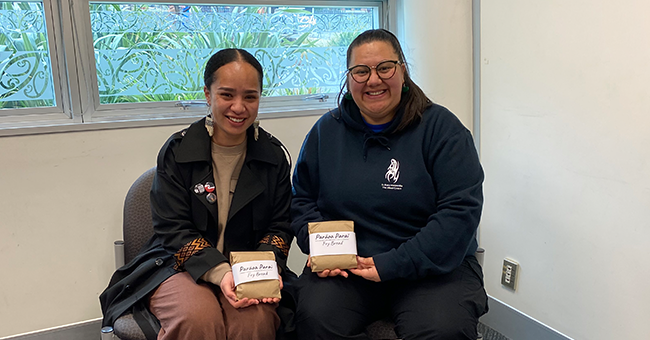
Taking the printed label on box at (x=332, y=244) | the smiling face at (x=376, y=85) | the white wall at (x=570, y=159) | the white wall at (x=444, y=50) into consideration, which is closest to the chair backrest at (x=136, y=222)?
the printed label on box at (x=332, y=244)

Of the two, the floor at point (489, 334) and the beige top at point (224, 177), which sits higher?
the beige top at point (224, 177)

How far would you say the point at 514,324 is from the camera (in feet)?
7.26

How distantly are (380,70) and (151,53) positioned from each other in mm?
1196

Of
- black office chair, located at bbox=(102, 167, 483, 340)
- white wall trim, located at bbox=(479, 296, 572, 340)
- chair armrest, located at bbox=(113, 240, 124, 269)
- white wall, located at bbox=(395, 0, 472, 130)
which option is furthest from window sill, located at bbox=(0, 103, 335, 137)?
white wall trim, located at bbox=(479, 296, 572, 340)

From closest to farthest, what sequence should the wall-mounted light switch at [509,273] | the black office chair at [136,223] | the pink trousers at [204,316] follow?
the pink trousers at [204,316]
the black office chair at [136,223]
the wall-mounted light switch at [509,273]

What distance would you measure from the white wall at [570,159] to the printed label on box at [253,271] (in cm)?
121

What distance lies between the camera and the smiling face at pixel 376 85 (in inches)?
60.2


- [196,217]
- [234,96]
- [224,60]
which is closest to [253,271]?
[196,217]

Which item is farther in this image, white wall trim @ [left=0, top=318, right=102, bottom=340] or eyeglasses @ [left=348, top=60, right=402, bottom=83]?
white wall trim @ [left=0, top=318, right=102, bottom=340]

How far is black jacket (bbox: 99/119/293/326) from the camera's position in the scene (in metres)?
1.51

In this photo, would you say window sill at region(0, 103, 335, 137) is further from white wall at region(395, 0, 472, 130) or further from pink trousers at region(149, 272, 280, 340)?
pink trousers at region(149, 272, 280, 340)

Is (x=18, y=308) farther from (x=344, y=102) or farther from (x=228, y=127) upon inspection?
(x=344, y=102)

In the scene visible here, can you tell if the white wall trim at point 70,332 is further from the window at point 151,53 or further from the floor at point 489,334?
the floor at point 489,334

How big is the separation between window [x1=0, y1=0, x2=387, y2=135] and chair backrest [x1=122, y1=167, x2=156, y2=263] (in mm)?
475
